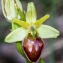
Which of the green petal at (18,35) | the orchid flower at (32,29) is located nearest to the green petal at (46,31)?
the orchid flower at (32,29)

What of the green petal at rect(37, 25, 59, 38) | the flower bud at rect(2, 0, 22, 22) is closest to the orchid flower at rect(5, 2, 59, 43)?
the green petal at rect(37, 25, 59, 38)

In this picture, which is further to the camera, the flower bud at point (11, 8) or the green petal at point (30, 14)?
the flower bud at point (11, 8)

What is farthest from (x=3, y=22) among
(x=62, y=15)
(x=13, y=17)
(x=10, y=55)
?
(x=13, y=17)

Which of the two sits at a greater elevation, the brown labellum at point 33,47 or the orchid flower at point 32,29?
the orchid flower at point 32,29

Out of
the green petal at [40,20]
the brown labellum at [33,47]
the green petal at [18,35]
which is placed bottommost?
the brown labellum at [33,47]

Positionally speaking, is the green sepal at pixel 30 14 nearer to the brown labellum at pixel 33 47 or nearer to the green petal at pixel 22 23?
the green petal at pixel 22 23

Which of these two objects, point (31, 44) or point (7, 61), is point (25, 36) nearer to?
point (31, 44)

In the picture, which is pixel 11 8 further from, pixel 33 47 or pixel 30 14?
pixel 33 47

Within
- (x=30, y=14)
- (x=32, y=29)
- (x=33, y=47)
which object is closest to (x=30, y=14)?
(x=30, y=14)
